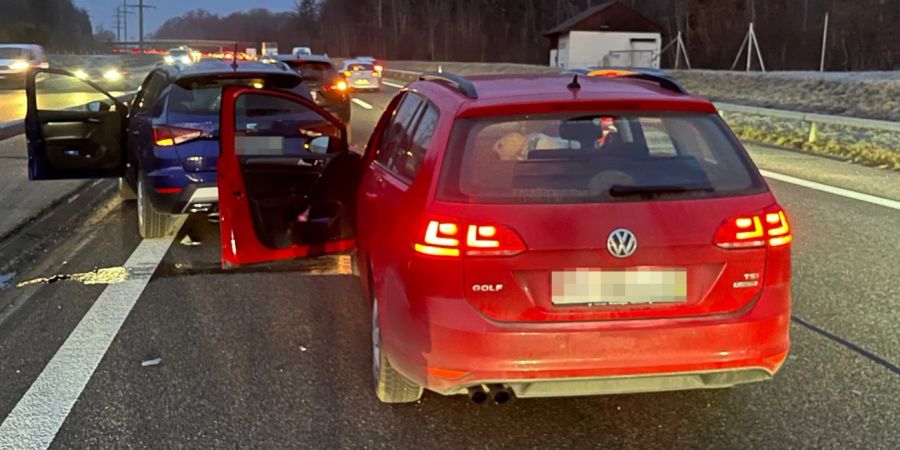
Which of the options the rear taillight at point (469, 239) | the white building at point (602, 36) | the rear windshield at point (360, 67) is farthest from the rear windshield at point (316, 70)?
the white building at point (602, 36)

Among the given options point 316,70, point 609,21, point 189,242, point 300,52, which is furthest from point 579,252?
point 609,21

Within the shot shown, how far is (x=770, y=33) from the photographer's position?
6169cm

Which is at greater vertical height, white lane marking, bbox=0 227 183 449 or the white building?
the white building

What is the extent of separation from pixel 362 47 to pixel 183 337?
102545mm

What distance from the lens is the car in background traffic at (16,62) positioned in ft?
112

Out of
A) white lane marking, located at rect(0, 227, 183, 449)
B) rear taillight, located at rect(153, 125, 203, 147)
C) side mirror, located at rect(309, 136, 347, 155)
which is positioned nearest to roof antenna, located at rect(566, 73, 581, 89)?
side mirror, located at rect(309, 136, 347, 155)

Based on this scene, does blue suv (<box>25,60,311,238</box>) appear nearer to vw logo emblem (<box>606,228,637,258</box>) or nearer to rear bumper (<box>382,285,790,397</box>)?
rear bumper (<box>382,285,790,397</box>)

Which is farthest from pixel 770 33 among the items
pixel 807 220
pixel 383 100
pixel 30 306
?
pixel 30 306

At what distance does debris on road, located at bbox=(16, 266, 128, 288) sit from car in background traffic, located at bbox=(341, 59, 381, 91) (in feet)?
95.2

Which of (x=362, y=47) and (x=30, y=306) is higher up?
(x=362, y=47)

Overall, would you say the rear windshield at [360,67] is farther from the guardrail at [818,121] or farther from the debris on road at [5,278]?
the debris on road at [5,278]

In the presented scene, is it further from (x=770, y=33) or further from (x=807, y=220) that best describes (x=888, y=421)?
(x=770, y=33)

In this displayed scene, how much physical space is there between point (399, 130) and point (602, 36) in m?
63.4

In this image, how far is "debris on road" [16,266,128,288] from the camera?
250 inches
